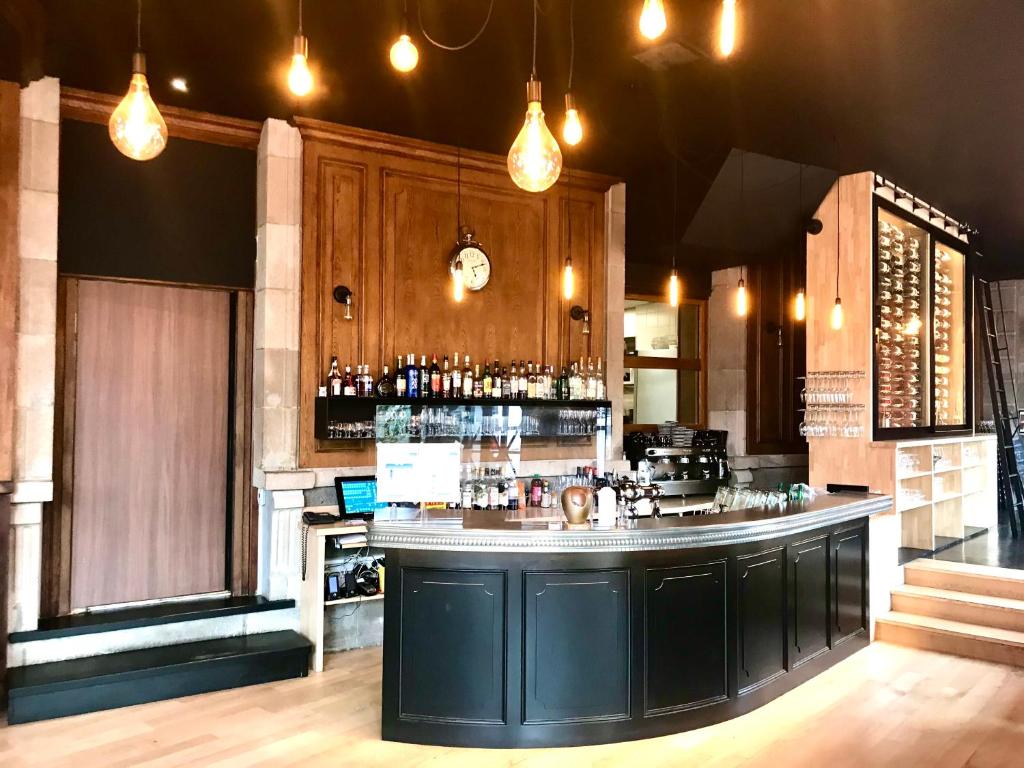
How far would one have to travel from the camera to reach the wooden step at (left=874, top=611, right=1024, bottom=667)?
17.2ft

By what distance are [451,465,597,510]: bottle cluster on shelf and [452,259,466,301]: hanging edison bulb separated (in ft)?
4.88

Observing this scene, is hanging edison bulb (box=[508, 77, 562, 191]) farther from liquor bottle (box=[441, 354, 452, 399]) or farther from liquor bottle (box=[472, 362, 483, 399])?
liquor bottle (box=[472, 362, 483, 399])

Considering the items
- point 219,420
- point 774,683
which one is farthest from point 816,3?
point 219,420

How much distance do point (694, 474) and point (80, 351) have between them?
17.2 ft

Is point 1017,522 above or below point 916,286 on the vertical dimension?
below

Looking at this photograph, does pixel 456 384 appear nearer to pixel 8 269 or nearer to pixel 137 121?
pixel 8 269

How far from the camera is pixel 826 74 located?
4691mm

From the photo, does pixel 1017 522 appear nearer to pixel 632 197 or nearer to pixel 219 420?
pixel 632 197

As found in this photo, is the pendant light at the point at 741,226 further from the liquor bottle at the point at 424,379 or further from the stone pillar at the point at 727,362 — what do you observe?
the liquor bottle at the point at 424,379

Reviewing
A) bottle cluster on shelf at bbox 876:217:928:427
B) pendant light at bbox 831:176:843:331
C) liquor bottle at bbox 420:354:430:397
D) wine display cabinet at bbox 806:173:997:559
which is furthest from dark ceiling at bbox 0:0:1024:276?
liquor bottle at bbox 420:354:430:397

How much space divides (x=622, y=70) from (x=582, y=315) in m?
2.41

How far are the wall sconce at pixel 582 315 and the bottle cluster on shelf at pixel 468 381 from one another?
260 millimetres

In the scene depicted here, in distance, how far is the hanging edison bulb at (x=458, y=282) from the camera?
586cm

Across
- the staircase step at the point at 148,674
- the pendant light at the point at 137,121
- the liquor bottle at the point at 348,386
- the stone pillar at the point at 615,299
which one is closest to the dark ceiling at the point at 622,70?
the stone pillar at the point at 615,299
